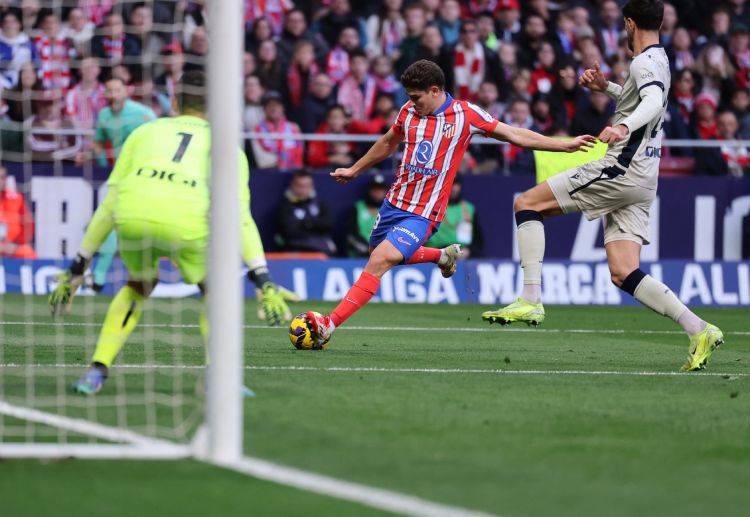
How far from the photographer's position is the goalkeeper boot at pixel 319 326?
988 centimetres

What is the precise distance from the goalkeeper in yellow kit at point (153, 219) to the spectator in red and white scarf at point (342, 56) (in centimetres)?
1068

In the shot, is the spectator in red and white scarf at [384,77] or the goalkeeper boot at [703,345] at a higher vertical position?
the spectator in red and white scarf at [384,77]

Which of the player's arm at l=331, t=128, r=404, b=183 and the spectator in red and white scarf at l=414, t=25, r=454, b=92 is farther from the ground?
the spectator in red and white scarf at l=414, t=25, r=454, b=92

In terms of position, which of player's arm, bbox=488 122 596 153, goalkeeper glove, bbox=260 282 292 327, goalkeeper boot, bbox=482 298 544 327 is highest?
player's arm, bbox=488 122 596 153

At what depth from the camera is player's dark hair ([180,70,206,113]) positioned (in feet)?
25.2

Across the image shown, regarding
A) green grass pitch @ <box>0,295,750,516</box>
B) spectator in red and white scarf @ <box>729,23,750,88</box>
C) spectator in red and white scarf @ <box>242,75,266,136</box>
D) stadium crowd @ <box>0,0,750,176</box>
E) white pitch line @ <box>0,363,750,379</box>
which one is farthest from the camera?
spectator in red and white scarf @ <box>729,23,750,88</box>

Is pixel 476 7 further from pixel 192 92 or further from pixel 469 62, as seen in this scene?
pixel 192 92

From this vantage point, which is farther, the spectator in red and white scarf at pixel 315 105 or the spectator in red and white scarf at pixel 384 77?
the spectator in red and white scarf at pixel 384 77

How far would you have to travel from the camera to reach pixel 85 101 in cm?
1542

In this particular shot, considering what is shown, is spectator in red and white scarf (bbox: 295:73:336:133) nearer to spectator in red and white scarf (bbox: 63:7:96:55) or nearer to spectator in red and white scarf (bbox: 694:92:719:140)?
spectator in red and white scarf (bbox: 63:7:96:55)

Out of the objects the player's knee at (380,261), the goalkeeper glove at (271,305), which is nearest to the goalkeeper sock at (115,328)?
the goalkeeper glove at (271,305)

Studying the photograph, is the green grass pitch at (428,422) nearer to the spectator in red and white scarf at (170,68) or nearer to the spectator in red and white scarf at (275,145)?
the spectator in red and white scarf at (170,68)

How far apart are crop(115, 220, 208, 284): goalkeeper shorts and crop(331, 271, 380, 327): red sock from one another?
8.14 ft

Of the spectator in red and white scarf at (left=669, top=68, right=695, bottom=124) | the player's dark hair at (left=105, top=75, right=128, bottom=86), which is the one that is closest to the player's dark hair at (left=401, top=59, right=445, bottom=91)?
the player's dark hair at (left=105, top=75, right=128, bottom=86)
